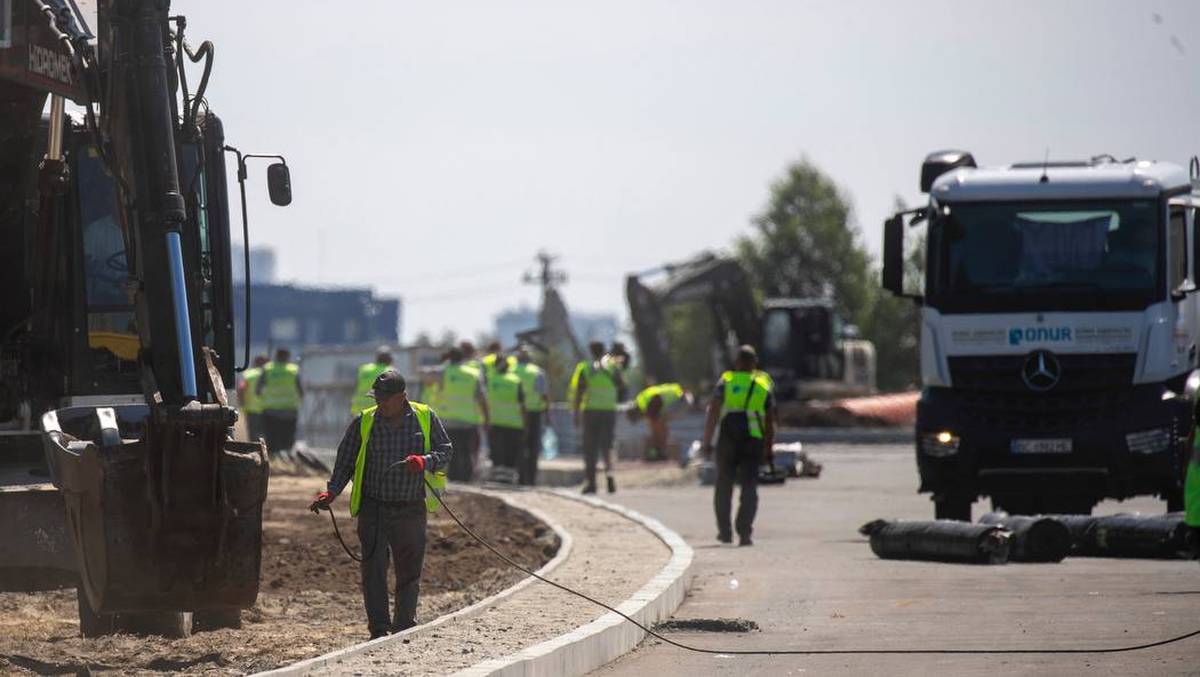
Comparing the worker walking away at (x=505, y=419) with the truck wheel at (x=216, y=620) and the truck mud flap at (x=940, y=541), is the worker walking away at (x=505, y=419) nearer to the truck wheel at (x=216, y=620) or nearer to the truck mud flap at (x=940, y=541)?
the truck mud flap at (x=940, y=541)

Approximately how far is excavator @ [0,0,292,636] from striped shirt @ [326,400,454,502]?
1.02m

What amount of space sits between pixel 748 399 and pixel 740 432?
1.02ft

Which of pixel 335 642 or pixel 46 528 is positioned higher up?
pixel 46 528

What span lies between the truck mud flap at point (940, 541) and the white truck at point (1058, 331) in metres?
1.67

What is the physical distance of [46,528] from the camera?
1122 centimetres

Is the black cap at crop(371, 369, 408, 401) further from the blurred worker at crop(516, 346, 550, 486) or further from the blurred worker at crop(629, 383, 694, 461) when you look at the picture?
the blurred worker at crop(629, 383, 694, 461)

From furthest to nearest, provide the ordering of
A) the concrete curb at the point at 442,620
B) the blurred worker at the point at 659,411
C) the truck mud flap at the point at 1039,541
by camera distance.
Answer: the blurred worker at the point at 659,411 < the truck mud flap at the point at 1039,541 < the concrete curb at the point at 442,620

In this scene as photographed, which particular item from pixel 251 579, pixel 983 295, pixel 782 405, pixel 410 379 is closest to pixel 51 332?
pixel 251 579

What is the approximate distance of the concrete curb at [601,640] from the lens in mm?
9836

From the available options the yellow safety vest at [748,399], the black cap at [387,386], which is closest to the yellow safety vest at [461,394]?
the yellow safety vest at [748,399]

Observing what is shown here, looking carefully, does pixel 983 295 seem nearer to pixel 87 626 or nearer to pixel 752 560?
pixel 752 560

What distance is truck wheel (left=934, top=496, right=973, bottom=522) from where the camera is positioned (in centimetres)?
1911

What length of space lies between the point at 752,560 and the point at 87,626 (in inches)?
263

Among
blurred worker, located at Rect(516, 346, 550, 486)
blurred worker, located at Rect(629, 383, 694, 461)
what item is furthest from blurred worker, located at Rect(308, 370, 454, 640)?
blurred worker, located at Rect(629, 383, 694, 461)
